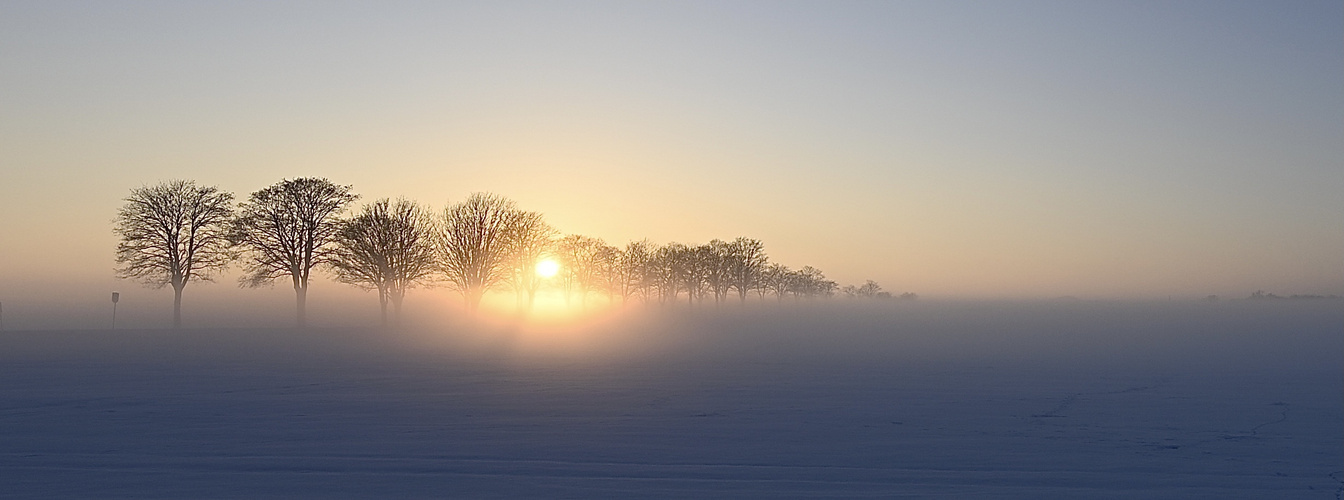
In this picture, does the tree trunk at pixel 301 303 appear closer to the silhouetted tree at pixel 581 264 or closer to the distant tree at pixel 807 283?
the silhouetted tree at pixel 581 264

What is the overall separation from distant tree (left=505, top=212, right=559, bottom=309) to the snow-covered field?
119 feet

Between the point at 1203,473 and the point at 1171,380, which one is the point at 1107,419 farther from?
the point at 1171,380

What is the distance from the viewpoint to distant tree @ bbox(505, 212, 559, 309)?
60094mm

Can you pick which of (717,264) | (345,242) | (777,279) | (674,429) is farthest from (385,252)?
(777,279)

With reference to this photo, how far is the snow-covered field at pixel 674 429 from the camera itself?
8680 mm

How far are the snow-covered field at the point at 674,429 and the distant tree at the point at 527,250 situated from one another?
36.4 meters

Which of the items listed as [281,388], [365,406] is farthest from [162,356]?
[365,406]

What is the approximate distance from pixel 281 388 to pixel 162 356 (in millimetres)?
13555

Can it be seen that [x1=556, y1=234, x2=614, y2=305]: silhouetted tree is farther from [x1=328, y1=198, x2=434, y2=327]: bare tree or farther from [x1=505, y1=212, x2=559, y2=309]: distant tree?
[x1=328, y1=198, x2=434, y2=327]: bare tree

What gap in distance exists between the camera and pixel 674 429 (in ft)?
39.1

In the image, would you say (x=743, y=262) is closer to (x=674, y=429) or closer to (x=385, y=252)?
(x=385, y=252)

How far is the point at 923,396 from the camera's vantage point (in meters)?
15.8

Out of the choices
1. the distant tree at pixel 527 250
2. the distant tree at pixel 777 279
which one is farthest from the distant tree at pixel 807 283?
the distant tree at pixel 527 250

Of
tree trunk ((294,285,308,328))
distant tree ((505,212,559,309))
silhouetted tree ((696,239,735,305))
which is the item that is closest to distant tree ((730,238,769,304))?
silhouetted tree ((696,239,735,305))
